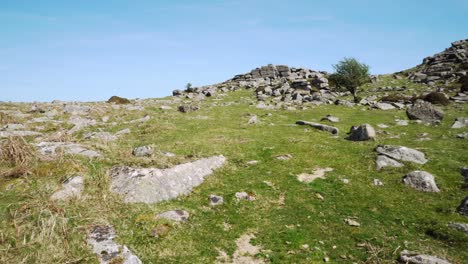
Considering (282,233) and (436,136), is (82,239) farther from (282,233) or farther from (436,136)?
(436,136)

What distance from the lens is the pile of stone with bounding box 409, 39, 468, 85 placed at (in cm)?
8581

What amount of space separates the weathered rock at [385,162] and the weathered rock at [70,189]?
65.1ft

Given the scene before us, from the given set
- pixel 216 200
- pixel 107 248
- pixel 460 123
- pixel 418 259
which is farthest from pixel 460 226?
pixel 460 123

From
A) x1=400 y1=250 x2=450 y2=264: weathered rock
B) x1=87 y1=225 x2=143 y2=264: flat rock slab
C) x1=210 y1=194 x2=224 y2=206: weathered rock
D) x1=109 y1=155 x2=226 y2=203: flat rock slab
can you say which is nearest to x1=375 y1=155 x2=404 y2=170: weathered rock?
x1=400 y1=250 x2=450 y2=264: weathered rock

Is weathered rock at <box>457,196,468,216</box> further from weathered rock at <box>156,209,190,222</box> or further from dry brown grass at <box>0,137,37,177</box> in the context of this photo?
dry brown grass at <box>0,137,37,177</box>

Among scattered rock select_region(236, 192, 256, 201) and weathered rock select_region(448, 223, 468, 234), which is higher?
scattered rock select_region(236, 192, 256, 201)

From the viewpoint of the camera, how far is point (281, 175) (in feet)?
75.6

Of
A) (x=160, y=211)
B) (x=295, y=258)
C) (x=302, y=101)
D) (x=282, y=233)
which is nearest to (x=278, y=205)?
(x=282, y=233)

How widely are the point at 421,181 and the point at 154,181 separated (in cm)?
1673

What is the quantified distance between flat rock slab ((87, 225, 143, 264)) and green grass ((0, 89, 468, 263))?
336mm

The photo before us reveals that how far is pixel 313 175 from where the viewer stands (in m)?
23.4

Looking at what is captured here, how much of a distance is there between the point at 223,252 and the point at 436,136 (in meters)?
29.3

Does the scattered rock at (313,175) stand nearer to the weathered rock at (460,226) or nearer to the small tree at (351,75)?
the weathered rock at (460,226)

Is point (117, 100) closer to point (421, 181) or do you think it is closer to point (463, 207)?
point (421, 181)
